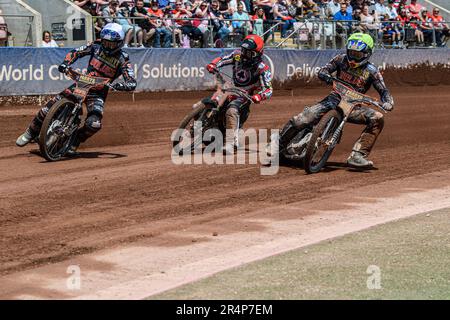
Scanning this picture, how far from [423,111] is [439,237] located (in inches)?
555

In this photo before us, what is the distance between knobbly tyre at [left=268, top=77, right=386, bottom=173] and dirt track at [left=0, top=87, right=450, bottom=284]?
0.76 ft

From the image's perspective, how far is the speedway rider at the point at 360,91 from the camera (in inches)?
473

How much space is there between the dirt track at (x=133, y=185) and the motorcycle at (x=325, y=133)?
9.4 inches

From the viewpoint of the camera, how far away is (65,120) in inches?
474

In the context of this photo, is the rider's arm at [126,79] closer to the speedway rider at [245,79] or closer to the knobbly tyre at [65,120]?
the knobbly tyre at [65,120]

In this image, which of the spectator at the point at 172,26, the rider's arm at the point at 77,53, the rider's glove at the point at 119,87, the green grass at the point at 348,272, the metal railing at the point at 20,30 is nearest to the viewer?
the green grass at the point at 348,272

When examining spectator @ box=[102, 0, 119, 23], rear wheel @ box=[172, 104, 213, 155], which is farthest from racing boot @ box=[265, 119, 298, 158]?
spectator @ box=[102, 0, 119, 23]

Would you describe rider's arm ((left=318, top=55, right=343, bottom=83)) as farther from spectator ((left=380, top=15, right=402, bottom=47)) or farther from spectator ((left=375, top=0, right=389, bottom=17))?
spectator ((left=375, top=0, right=389, bottom=17))

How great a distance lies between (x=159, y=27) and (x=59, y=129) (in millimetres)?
12250

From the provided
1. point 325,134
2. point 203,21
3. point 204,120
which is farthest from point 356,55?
point 203,21

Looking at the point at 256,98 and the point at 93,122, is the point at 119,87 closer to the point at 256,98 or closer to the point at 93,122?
the point at 93,122

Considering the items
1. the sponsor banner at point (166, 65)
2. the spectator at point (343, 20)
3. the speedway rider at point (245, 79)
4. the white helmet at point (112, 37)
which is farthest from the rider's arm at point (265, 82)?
the spectator at point (343, 20)

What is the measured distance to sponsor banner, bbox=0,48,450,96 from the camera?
66.8 ft
